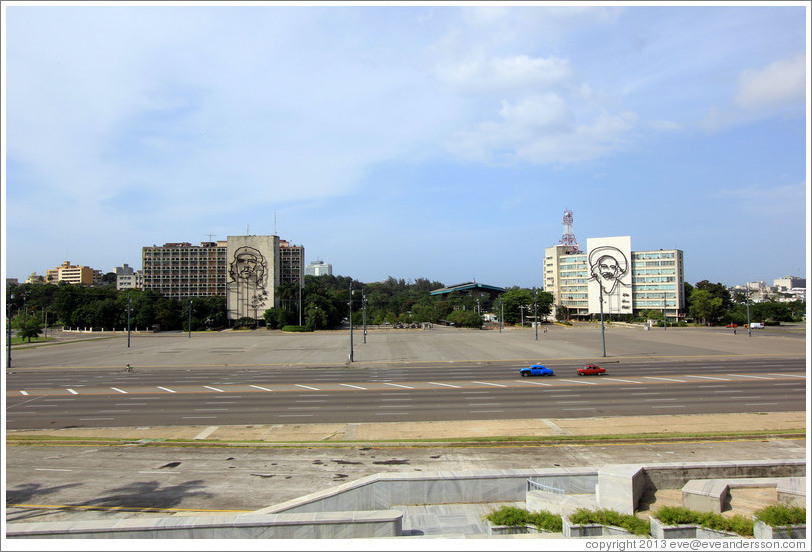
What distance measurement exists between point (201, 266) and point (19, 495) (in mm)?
160616

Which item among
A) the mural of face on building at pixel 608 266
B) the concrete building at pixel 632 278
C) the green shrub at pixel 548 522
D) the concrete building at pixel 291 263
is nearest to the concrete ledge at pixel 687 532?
the green shrub at pixel 548 522

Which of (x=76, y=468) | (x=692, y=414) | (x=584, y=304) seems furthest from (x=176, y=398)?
(x=584, y=304)

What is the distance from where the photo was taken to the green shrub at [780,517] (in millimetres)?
12406

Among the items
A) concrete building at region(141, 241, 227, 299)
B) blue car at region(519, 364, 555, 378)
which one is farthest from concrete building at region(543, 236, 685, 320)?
concrete building at region(141, 241, 227, 299)

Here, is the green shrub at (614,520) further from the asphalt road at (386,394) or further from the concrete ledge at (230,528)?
the asphalt road at (386,394)

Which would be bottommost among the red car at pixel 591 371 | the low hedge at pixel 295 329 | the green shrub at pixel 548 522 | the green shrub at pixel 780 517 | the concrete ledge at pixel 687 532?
the low hedge at pixel 295 329

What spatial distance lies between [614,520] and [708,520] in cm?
227

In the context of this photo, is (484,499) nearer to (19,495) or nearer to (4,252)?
(4,252)

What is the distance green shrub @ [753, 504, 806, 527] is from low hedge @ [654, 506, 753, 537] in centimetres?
41

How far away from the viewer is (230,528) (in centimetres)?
1201

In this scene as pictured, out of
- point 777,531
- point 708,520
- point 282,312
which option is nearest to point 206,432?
point 708,520

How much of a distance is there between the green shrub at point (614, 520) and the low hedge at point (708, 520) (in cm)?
53

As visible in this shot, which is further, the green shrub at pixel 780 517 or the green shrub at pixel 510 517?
the green shrub at pixel 510 517

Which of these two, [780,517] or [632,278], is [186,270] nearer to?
[632,278]
